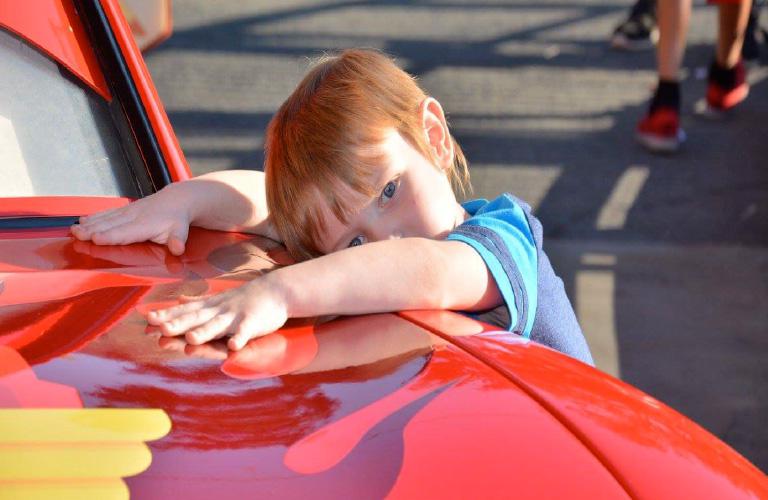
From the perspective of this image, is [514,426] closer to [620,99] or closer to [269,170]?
[269,170]

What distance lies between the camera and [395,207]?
1.39m

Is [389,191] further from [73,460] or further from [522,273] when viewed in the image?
[73,460]

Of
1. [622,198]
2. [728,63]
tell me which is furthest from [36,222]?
[728,63]

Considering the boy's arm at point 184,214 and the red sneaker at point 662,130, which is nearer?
the boy's arm at point 184,214

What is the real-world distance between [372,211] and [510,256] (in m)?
0.20

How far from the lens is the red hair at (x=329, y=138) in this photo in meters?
1.38

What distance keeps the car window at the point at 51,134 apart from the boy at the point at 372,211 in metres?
0.12

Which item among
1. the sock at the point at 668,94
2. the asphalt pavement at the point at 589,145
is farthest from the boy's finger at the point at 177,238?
the sock at the point at 668,94

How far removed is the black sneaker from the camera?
16.1 ft

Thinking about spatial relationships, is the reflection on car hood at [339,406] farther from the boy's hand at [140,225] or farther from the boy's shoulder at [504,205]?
the boy's shoulder at [504,205]

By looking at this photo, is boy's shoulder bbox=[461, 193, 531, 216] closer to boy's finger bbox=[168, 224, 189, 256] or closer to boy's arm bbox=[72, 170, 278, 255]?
boy's arm bbox=[72, 170, 278, 255]

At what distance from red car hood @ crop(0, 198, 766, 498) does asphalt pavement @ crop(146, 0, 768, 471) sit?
1669 mm

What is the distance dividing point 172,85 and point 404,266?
352cm

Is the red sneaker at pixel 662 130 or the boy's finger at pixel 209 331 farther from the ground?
the boy's finger at pixel 209 331
